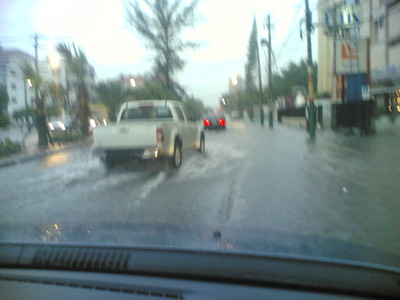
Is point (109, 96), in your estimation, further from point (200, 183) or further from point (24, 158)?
point (200, 183)

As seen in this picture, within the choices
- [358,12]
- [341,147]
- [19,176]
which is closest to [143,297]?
[19,176]

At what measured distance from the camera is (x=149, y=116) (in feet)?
45.9

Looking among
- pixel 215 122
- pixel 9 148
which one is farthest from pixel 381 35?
pixel 9 148

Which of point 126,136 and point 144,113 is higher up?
point 144,113

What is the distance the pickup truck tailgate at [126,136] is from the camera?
11391 millimetres

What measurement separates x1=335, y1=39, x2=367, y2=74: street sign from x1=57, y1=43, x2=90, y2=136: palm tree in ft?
46.2

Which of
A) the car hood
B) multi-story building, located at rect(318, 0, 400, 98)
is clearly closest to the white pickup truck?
the car hood

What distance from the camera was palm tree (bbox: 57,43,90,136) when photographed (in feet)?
85.4

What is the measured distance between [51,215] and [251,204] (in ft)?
10.3

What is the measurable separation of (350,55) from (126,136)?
1693cm

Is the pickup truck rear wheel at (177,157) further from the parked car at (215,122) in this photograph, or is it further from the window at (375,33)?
the window at (375,33)

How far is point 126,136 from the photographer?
11.6m

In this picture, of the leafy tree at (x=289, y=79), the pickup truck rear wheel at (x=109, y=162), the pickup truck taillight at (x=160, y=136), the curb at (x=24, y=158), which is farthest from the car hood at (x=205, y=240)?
the leafy tree at (x=289, y=79)

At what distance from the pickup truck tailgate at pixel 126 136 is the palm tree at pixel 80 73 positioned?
15215 millimetres
